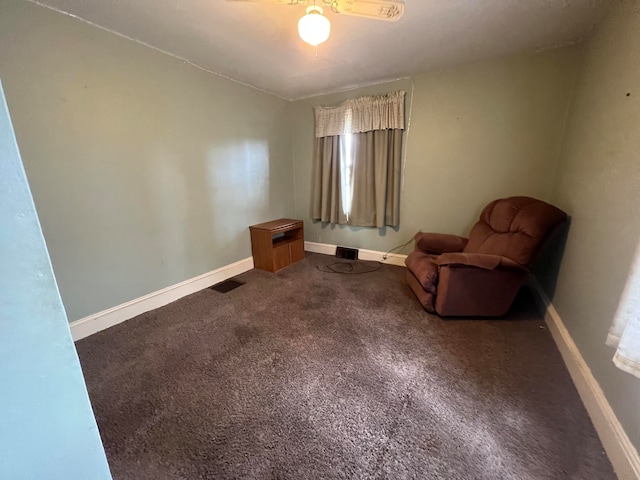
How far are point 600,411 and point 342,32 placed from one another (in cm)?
268

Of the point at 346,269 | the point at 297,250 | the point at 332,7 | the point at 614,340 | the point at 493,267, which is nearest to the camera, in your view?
the point at 614,340

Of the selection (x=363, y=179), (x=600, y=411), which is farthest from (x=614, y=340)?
(x=363, y=179)

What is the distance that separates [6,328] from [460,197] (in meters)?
3.26

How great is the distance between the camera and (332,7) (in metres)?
1.48

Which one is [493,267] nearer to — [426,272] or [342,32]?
[426,272]

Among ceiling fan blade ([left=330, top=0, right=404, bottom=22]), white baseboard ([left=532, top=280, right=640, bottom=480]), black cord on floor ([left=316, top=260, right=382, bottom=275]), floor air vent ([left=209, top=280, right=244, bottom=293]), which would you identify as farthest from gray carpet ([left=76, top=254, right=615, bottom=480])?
ceiling fan blade ([left=330, top=0, right=404, bottom=22])

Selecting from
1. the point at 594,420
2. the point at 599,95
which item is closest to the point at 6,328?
the point at 594,420

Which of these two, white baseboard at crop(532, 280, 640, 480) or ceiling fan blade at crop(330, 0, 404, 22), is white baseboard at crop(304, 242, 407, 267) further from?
ceiling fan blade at crop(330, 0, 404, 22)

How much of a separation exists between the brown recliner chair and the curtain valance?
5.00 feet

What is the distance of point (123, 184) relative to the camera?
6.73 ft

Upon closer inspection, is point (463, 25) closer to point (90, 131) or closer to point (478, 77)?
point (478, 77)

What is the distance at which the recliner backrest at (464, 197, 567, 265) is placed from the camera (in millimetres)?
1855

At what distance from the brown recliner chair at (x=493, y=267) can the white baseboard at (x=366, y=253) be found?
102 centimetres

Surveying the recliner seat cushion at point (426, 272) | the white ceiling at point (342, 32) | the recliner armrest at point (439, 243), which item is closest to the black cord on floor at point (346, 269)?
the recliner armrest at point (439, 243)
